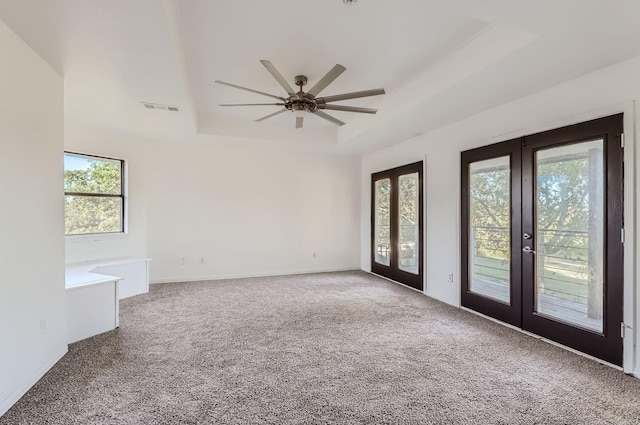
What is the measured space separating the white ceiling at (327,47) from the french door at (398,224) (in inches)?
55.6

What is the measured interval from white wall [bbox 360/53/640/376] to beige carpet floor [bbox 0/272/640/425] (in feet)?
2.38

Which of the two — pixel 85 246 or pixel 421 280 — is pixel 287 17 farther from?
pixel 85 246

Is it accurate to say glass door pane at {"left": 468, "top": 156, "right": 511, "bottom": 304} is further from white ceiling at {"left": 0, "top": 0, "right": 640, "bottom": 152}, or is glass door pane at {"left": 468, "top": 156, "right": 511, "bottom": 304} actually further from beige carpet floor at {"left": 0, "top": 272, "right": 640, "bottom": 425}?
white ceiling at {"left": 0, "top": 0, "right": 640, "bottom": 152}

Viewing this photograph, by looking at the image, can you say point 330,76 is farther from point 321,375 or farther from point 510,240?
point 510,240

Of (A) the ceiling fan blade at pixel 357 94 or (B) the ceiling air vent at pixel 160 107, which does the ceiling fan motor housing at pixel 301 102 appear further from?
(B) the ceiling air vent at pixel 160 107

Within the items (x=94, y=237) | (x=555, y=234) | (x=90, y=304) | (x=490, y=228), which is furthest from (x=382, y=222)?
(x=94, y=237)

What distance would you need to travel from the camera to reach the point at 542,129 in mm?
3160

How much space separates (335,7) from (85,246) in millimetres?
4791

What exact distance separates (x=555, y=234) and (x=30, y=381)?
4.60 metres

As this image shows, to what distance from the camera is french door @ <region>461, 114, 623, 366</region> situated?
2.64 meters

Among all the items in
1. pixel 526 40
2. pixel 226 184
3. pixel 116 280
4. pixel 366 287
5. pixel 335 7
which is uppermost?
pixel 335 7

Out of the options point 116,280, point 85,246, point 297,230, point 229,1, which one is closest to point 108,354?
point 116,280

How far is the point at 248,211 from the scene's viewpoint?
6188 millimetres

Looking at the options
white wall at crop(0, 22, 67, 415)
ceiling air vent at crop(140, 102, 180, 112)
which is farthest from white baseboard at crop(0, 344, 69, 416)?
ceiling air vent at crop(140, 102, 180, 112)
